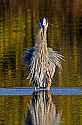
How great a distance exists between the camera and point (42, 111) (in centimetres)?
836

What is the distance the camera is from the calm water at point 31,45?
8086 millimetres

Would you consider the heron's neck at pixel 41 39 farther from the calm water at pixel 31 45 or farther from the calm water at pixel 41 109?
the calm water at pixel 41 109

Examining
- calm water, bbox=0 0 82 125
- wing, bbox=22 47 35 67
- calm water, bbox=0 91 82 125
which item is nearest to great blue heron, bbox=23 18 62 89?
wing, bbox=22 47 35 67

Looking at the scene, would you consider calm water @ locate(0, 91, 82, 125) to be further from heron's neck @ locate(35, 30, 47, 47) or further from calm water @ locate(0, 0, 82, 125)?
heron's neck @ locate(35, 30, 47, 47)

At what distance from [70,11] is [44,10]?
0.56 metres

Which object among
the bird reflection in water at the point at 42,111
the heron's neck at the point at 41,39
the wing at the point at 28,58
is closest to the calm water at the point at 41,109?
the bird reflection in water at the point at 42,111

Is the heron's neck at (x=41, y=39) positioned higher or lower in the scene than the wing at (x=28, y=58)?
higher

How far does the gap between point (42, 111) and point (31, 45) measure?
237 inches

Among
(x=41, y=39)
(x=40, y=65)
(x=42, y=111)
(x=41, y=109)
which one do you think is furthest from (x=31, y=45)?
(x=42, y=111)

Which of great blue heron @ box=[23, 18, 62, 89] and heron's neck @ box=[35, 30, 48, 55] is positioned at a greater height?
heron's neck @ box=[35, 30, 48, 55]

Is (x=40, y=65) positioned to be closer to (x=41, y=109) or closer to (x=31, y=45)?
(x=41, y=109)

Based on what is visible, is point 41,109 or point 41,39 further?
point 41,39

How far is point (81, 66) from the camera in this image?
36.7ft

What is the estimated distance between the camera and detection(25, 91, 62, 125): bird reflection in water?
25.5 feet
